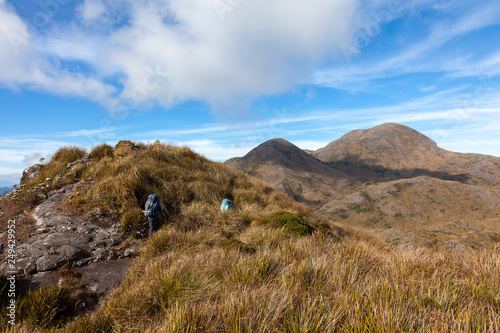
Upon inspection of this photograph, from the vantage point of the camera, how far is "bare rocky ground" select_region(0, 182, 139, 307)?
4250 millimetres

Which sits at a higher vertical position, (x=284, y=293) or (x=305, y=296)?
(x=284, y=293)

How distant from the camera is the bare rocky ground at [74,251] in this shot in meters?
4.25

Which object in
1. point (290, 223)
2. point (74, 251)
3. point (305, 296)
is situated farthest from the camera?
point (290, 223)

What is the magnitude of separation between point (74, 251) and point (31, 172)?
26.3ft

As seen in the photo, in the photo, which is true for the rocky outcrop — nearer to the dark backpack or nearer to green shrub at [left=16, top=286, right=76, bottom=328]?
the dark backpack

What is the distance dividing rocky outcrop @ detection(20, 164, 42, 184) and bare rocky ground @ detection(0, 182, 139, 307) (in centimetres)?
434

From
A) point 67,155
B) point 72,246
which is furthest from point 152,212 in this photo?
point 67,155

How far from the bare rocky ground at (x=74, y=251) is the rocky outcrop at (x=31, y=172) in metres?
4.34

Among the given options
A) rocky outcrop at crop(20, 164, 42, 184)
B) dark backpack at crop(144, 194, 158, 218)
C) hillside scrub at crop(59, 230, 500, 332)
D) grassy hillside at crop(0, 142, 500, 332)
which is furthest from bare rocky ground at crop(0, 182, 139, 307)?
rocky outcrop at crop(20, 164, 42, 184)

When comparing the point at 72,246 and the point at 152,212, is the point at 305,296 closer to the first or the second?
the point at 152,212

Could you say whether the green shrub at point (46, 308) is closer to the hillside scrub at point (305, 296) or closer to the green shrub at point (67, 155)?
the hillside scrub at point (305, 296)

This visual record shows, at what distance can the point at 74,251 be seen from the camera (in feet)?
16.4

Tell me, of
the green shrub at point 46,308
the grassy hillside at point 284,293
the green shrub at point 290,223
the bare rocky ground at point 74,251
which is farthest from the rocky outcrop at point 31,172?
the green shrub at point 290,223

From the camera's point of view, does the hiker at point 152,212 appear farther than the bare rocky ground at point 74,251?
Yes
